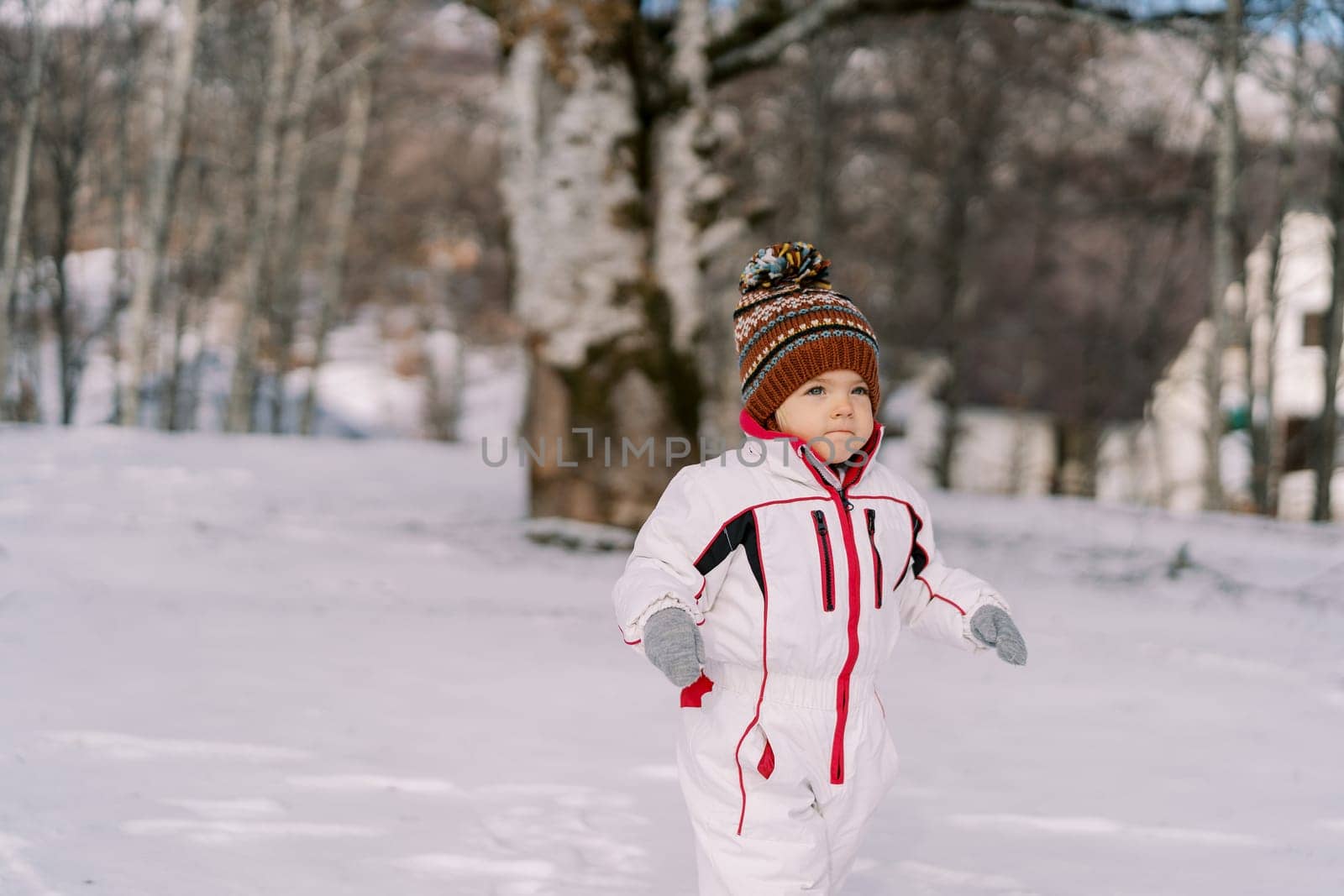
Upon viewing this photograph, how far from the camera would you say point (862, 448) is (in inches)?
86.2

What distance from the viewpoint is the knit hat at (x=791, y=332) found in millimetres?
2168

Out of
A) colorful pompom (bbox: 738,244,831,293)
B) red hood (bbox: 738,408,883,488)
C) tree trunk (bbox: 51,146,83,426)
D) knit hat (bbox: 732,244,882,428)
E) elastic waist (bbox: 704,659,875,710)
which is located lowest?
elastic waist (bbox: 704,659,875,710)

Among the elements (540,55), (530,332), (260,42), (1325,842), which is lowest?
(1325,842)

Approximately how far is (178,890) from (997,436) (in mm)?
25481

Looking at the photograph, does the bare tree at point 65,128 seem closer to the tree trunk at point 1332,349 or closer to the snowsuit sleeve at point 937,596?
the snowsuit sleeve at point 937,596

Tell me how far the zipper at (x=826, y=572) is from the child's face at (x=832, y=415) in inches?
7.3

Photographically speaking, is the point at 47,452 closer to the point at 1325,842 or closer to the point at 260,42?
the point at 1325,842

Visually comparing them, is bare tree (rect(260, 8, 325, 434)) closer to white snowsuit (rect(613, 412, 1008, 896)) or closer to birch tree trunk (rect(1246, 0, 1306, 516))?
birch tree trunk (rect(1246, 0, 1306, 516))

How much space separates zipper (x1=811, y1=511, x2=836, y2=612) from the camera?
2.03 meters

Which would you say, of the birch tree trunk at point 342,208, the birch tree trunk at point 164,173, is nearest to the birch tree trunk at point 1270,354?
the birch tree trunk at point 164,173

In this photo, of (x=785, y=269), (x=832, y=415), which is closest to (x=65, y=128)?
(x=785, y=269)

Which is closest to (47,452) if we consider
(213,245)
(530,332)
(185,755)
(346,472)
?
(346,472)

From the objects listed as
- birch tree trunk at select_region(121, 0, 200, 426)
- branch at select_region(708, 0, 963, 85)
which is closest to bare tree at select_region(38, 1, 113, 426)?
birch tree trunk at select_region(121, 0, 200, 426)

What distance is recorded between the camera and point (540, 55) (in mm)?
7289
